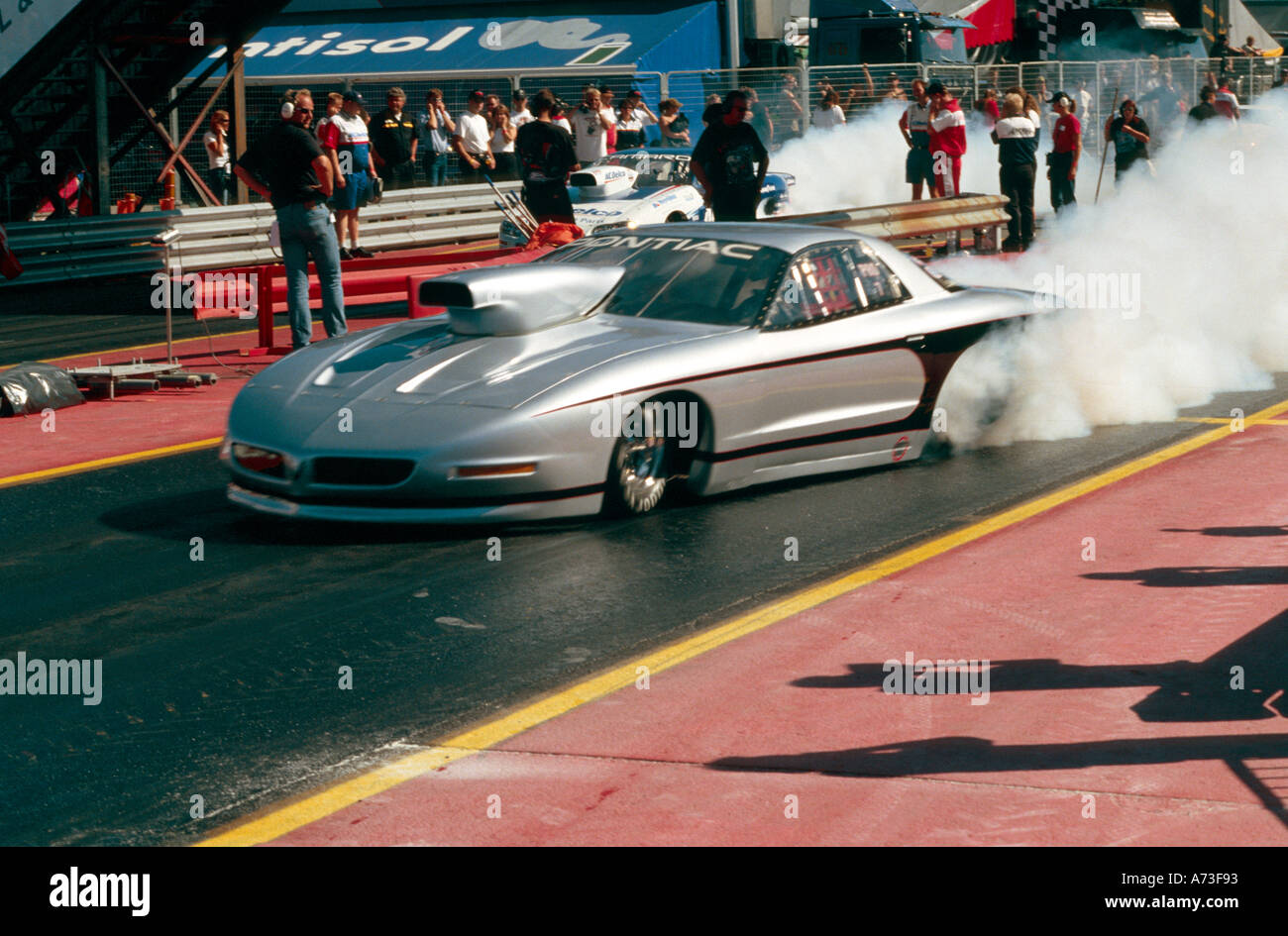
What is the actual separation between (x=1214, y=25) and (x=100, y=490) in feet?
114

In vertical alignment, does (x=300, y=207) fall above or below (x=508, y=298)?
above

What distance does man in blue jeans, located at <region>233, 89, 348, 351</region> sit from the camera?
1221cm

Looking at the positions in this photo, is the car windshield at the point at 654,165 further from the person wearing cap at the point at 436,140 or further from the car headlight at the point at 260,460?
the car headlight at the point at 260,460

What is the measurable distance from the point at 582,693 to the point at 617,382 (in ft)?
7.53

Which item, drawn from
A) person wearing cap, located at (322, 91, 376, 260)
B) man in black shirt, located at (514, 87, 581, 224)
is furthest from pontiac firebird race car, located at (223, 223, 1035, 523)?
person wearing cap, located at (322, 91, 376, 260)

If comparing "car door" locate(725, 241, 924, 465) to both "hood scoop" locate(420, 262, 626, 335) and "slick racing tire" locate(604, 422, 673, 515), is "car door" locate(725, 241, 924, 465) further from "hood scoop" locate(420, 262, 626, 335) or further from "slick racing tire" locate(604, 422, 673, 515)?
"hood scoop" locate(420, 262, 626, 335)

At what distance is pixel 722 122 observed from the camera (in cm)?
1474

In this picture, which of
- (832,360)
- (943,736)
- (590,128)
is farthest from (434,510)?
(590,128)

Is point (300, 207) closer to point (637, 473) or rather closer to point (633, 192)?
point (637, 473)

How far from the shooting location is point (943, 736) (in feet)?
16.9

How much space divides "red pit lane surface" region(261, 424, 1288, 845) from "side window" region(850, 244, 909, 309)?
2.00 m

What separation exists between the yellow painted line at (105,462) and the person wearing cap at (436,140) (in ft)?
50.0

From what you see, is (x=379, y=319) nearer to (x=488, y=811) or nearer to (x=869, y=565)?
(x=869, y=565)
